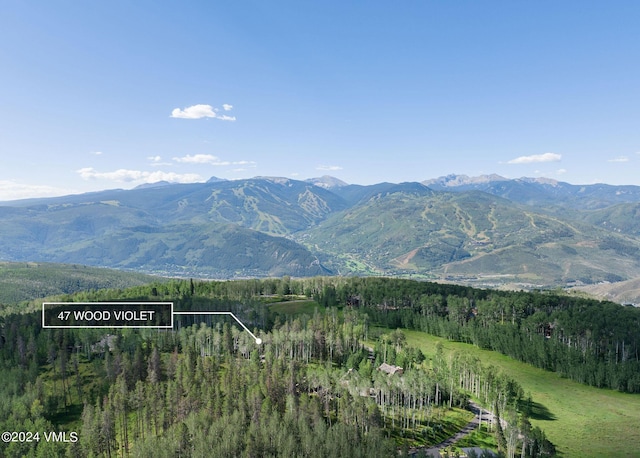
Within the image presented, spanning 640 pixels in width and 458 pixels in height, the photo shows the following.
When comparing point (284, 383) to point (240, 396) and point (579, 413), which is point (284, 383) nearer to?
point (240, 396)

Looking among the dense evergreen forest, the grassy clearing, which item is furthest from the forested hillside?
the grassy clearing

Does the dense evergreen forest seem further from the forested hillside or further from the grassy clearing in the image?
the grassy clearing

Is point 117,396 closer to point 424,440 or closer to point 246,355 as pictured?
point 246,355

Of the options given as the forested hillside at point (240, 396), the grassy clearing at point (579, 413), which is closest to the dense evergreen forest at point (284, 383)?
the forested hillside at point (240, 396)

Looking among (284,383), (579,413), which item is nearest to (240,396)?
(284,383)

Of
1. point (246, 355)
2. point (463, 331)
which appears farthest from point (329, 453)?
point (463, 331)

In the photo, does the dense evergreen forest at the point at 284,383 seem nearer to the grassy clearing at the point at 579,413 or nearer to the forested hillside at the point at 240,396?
the forested hillside at the point at 240,396
